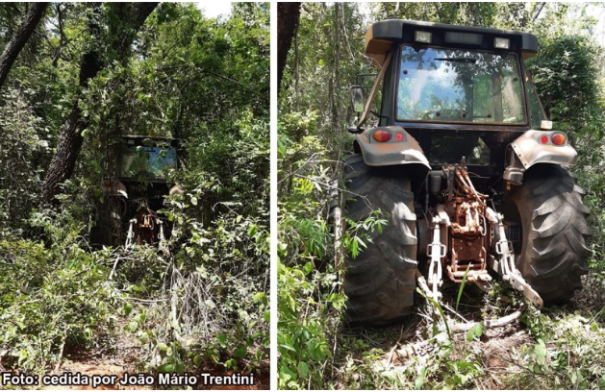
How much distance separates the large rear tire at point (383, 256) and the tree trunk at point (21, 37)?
111 inches

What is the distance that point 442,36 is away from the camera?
104 inches

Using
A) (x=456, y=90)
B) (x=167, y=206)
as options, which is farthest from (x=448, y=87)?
(x=167, y=206)

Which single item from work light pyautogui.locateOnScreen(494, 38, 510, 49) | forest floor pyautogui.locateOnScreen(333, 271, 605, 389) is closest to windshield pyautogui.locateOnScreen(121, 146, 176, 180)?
forest floor pyautogui.locateOnScreen(333, 271, 605, 389)

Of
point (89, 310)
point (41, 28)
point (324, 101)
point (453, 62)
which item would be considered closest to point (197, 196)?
point (89, 310)

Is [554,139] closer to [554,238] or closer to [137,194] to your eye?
[554,238]

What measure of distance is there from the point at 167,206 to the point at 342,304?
129cm

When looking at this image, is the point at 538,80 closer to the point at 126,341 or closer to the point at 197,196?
the point at 197,196

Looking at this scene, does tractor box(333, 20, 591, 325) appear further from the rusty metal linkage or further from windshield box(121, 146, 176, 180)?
windshield box(121, 146, 176, 180)

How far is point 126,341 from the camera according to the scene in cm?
229

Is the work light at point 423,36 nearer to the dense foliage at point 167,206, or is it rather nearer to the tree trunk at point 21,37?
the dense foliage at point 167,206

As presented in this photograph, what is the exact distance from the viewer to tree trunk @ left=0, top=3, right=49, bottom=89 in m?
3.64

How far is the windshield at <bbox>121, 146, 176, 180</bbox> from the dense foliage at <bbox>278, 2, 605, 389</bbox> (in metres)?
0.77

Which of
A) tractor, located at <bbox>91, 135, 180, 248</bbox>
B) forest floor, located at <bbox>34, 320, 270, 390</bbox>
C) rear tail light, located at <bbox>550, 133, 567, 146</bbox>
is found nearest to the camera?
forest floor, located at <bbox>34, 320, 270, 390</bbox>

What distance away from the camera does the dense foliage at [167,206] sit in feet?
7.47
